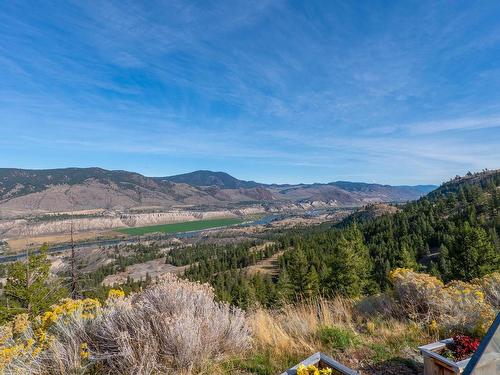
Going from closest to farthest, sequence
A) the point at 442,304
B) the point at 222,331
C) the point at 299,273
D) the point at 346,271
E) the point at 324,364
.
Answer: the point at 324,364 → the point at 222,331 → the point at 442,304 → the point at 346,271 → the point at 299,273

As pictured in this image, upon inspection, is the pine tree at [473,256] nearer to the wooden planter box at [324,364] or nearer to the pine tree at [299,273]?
the pine tree at [299,273]

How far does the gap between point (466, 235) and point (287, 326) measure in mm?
41187

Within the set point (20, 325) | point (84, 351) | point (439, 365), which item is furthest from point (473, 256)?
point (20, 325)

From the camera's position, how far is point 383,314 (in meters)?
8.45

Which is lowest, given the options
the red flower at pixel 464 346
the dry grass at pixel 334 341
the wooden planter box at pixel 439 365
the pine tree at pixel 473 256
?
the pine tree at pixel 473 256

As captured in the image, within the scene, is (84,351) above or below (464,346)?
above

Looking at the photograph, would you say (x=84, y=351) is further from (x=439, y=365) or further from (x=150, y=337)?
(x=439, y=365)

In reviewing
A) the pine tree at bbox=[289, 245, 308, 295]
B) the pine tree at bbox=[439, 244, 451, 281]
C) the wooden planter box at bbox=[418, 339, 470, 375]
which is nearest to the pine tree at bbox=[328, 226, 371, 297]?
the pine tree at bbox=[289, 245, 308, 295]

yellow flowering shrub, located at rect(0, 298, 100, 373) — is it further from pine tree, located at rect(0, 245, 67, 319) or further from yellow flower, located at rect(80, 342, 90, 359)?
pine tree, located at rect(0, 245, 67, 319)

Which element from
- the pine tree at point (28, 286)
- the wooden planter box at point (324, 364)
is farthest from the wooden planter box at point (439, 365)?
the pine tree at point (28, 286)

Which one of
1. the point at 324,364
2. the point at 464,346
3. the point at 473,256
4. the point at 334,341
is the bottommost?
the point at 473,256

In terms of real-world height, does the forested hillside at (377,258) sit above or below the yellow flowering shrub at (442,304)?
below

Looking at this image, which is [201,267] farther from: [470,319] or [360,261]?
[470,319]

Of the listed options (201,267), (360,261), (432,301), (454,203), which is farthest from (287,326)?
(454,203)
